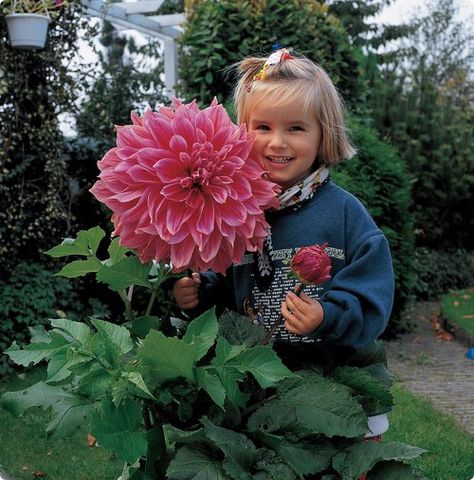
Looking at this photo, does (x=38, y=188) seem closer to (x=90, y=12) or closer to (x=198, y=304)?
(x=90, y=12)

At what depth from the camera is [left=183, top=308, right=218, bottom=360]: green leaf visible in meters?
1.45

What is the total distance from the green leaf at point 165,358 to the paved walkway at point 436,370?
3.30 m

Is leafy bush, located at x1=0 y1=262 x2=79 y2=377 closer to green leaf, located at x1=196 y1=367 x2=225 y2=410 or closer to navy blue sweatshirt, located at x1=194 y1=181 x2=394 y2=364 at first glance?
navy blue sweatshirt, located at x1=194 y1=181 x2=394 y2=364

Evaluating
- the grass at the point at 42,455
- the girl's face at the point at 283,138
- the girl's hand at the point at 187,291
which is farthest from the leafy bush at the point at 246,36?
the girl's hand at the point at 187,291

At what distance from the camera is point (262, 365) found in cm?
143

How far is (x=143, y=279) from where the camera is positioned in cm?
163

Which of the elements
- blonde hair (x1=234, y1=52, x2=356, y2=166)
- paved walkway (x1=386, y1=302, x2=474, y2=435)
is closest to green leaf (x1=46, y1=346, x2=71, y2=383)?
blonde hair (x1=234, y1=52, x2=356, y2=166)

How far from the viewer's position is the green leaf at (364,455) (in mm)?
1533

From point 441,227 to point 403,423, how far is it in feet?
21.5

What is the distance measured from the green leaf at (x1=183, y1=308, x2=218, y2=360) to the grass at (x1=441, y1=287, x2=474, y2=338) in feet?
18.4

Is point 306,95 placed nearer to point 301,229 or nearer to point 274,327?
point 301,229

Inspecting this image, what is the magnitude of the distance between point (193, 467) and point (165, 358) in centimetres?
21

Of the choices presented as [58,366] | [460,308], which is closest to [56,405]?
[58,366]

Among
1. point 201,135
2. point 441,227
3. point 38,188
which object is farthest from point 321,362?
point 441,227
